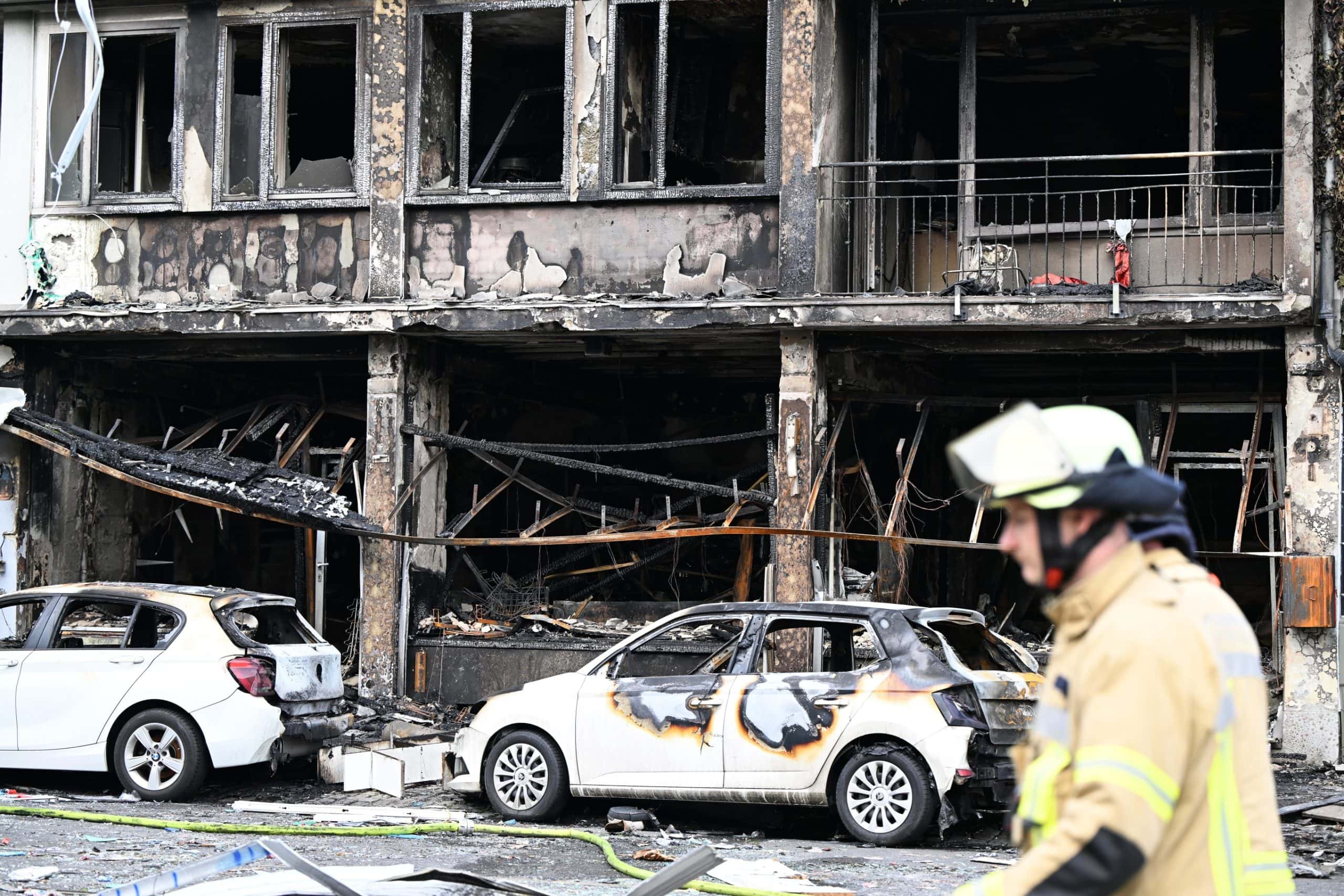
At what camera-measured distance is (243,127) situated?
14797 mm

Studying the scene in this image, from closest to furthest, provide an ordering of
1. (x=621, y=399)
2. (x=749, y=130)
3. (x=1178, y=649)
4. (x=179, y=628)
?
(x=1178, y=649) < (x=179, y=628) < (x=749, y=130) < (x=621, y=399)

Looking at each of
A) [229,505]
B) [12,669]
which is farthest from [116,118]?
[12,669]

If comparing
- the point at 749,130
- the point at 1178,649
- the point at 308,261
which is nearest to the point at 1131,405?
the point at 749,130

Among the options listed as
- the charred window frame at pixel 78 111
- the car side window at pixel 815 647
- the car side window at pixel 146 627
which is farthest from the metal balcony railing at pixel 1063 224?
the charred window frame at pixel 78 111

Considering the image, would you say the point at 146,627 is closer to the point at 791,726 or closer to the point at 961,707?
the point at 791,726

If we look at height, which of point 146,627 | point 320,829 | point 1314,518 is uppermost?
point 1314,518

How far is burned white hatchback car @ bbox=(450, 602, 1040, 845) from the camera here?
356 inches

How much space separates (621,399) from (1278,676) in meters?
8.00

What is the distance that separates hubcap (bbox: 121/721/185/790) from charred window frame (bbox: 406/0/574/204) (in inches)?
211

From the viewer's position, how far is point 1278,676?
12.9 m

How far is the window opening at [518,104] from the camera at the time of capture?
14.6 metres

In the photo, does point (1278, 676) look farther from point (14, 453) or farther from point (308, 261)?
point (14, 453)

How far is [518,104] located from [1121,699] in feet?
42.8

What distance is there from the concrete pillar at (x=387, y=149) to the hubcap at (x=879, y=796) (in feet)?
22.4
